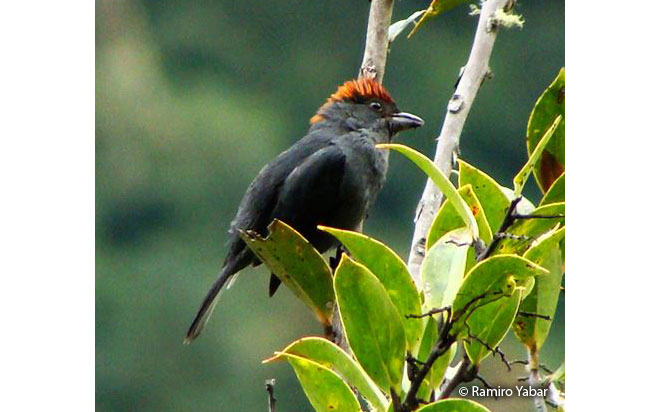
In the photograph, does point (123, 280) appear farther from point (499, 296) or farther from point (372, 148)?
point (499, 296)

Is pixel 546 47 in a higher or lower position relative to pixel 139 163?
higher

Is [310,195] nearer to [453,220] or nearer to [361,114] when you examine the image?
[361,114]

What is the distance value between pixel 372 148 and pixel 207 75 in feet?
2.03

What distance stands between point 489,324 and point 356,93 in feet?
6.18

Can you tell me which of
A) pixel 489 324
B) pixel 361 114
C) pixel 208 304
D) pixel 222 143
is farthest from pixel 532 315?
pixel 222 143

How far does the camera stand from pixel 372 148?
3.37 meters

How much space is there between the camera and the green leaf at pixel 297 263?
5.46 ft

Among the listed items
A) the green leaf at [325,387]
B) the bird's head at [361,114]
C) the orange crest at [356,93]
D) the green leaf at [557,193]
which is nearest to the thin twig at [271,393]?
the green leaf at [325,387]

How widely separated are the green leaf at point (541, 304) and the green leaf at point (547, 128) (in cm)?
19

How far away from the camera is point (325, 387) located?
1.43m

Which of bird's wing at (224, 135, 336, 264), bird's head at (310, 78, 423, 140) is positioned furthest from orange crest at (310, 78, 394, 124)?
bird's wing at (224, 135, 336, 264)

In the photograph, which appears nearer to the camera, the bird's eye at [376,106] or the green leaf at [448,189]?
the green leaf at [448,189]

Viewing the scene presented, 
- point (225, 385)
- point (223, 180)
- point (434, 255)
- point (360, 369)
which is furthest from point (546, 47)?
point (225, 385)

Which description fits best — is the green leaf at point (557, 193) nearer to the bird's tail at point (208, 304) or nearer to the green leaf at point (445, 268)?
the green leaf at point (445, 268)
